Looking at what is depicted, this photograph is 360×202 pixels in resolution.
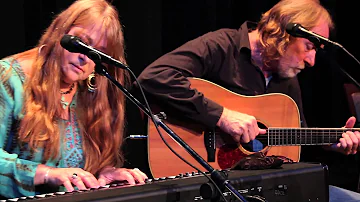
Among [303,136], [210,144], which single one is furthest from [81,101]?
[303,136]

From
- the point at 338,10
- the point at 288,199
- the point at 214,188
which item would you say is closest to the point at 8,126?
the point at 214,188

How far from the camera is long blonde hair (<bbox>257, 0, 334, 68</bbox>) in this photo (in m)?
3.01

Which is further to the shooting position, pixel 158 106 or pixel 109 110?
pixel 158 106

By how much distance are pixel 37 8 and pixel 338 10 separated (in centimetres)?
323

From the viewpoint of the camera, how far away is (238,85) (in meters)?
3.02

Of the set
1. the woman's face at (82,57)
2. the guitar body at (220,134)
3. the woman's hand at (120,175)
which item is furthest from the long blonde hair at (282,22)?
the woman's hand at (120,175)

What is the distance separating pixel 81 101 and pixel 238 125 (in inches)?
35.2

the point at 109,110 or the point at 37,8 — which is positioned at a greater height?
the point at 37,8

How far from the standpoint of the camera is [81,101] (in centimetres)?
225

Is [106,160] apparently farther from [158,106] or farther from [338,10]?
[338,10]

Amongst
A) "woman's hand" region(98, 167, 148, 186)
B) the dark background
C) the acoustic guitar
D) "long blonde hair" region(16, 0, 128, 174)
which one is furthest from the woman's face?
the dark background

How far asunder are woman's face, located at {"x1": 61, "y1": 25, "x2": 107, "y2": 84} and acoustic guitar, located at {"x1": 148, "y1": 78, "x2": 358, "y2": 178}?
695 millimetres

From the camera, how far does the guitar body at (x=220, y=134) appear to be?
2.70 metres

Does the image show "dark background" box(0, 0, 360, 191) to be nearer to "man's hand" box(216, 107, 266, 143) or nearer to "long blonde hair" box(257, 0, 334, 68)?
"long blonde hair" box(257, 0, 334, 68)
